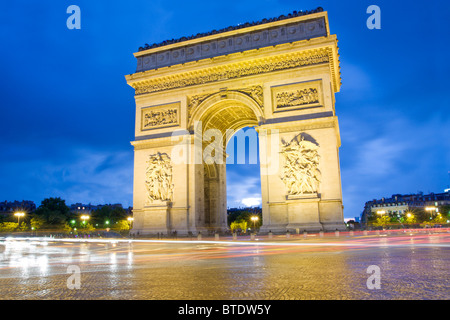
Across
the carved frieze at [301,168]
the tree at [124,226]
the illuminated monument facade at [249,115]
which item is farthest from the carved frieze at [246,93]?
the tree at [124,226]

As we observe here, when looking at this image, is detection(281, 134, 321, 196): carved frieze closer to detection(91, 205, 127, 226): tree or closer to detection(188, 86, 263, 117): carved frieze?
detection(188, 86, 263, 117): carved frieze

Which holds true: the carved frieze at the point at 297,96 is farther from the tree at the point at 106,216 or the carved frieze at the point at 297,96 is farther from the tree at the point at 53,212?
the tree at the point at 106,216

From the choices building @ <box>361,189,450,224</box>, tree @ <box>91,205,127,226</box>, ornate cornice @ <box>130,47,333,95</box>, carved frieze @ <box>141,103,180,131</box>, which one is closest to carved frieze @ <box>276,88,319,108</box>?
ornate cornice @ <box>130,47,333,95</box>

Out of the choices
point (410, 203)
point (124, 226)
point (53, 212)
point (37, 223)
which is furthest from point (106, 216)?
point (410, 203)

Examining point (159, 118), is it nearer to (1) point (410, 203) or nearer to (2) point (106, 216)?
(2) point (106, 216)

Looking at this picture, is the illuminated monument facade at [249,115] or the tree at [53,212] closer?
the illuminated monument facade at [249,115]
